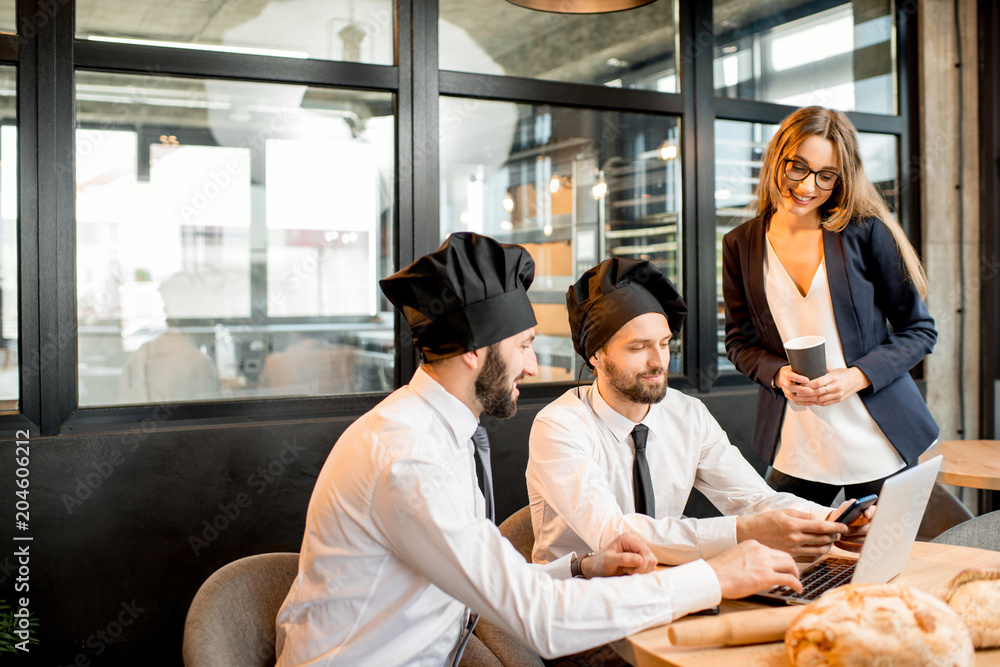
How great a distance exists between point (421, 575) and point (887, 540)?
0.76 m

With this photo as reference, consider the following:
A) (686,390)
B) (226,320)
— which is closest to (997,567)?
(686,390)

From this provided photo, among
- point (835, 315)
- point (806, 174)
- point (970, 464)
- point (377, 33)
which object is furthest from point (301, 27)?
point (970, 464)

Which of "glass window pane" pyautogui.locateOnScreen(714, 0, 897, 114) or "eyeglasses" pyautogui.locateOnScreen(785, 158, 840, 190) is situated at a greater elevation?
"glass window pane" pyautogui.locateOnScreen(714, 0, 897, 114)

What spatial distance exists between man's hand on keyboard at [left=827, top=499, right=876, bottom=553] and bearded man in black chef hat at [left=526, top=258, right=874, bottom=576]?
0.35 feet

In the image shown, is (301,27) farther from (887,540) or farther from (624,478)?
(887,540)

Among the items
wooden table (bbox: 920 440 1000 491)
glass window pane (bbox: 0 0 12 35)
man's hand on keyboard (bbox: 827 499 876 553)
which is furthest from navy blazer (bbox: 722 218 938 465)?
glass window pane (bbox: 0 0 12 35)

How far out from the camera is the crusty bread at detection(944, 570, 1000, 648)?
1082 millimetres

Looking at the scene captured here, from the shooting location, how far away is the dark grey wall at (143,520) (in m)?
Answer: 2.58

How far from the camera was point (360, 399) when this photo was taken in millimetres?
3100

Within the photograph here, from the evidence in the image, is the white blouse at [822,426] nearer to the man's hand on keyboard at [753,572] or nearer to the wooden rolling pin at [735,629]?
the man's hand on keyboard at [753,572]

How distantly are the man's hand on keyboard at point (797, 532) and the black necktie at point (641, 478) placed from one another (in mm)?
343

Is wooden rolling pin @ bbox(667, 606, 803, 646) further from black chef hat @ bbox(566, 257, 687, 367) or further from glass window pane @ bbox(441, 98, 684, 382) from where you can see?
glass window pane @ bbox(441, 98, 684, 382)

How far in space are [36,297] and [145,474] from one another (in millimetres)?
695

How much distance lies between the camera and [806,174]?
82.0 inches
